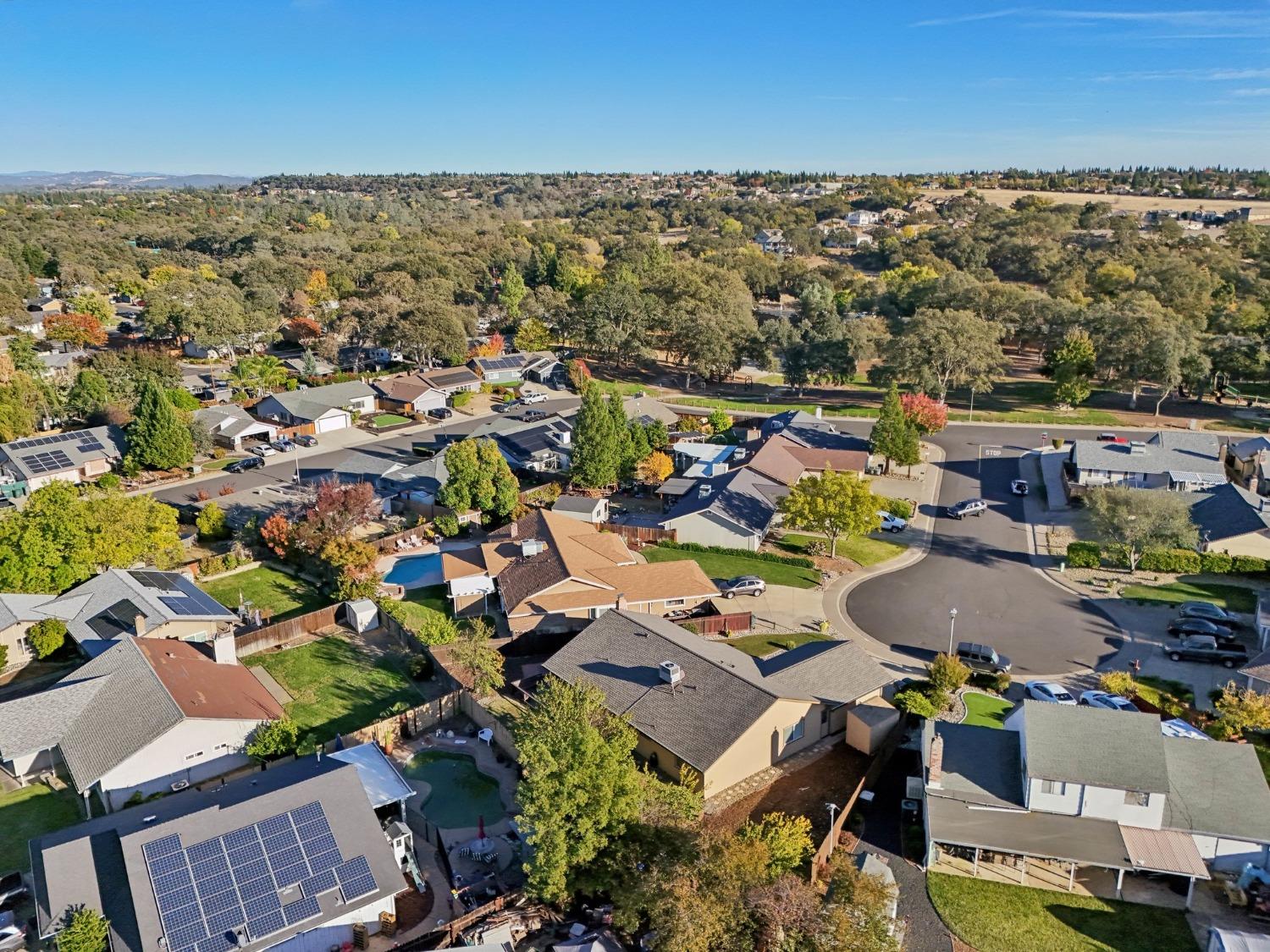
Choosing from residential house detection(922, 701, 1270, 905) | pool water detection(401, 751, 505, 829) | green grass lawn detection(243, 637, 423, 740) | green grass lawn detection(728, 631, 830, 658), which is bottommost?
green grass lawn detection(243, 637, 423, 740)

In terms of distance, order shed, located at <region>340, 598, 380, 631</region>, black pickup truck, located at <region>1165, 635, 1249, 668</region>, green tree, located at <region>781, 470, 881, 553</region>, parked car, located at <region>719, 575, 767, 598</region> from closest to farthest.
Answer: black pickup truck, located at <region>1165, 635, 1249, 668</region> < shed, located at <region>340, 598, 380, 631</region> < parked car, located at <region>719, 575, 767, 598</region> < green tree, located at <region>781, 470, 881, 553</region>

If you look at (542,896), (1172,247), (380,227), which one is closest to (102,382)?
(542,896)

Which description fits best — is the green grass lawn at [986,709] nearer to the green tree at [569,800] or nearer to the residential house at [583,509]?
the green tree at [569,800]

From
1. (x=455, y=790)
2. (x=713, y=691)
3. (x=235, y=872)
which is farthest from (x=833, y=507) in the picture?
(x=235, y=872)

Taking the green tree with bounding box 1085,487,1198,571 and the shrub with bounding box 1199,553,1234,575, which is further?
the green tree with bounding box 1085,487,1198,571

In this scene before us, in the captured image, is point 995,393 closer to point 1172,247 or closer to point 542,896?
point 1172,247

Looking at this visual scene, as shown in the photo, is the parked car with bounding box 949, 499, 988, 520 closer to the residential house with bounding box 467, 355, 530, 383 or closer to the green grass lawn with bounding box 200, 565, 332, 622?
the green grass lawn with bounding box 200, 565, 332, 622

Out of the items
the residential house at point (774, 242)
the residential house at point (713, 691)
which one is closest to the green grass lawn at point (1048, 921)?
the residential house at point (713, 691)

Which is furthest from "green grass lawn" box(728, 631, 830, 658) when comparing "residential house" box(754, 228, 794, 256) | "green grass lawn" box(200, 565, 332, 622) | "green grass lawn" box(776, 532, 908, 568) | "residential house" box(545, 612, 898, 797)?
"residential house" box(754, 228, 794, 256)
